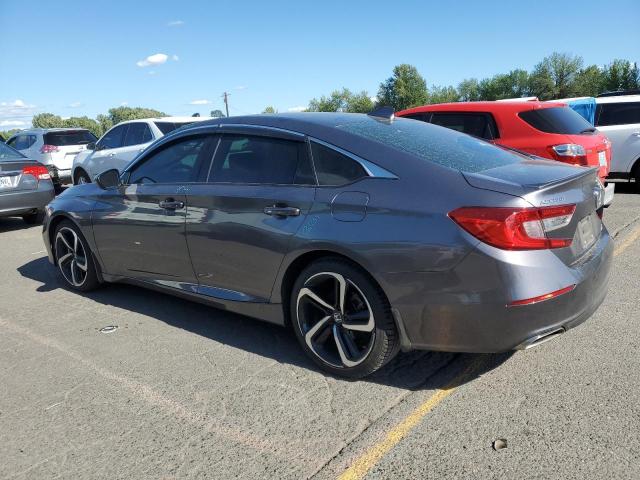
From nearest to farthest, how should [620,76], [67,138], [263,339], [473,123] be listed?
[263,339] → [473,123] → [67,138] → [620,76]

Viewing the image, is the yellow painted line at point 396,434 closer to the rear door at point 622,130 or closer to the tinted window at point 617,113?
the rear door at point 622,130

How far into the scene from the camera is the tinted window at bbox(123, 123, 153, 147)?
35.9ft

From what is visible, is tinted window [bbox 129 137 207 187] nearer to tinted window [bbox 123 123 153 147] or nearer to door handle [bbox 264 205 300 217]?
door handle [bbox 264 205 300 217]

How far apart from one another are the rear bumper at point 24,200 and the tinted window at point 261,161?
6434 mm

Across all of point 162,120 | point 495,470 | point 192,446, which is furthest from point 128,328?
point 162,120

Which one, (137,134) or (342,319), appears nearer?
(342,319)

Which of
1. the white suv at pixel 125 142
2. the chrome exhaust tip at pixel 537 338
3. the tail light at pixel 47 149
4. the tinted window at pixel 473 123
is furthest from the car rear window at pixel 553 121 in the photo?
the tail light at pixel 47 149

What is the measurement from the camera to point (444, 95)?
12162 cm

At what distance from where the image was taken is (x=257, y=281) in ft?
11.7

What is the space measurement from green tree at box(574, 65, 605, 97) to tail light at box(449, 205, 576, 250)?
92910 millimetres

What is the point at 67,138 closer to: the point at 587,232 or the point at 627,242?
the point at 627,242

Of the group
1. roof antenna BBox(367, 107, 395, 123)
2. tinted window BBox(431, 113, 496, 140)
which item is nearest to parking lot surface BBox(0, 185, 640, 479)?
roof antenna BBox(367, 107, 395, 123)

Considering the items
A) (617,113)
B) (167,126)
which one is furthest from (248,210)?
(617,113)

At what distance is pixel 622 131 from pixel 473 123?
15.4ft
